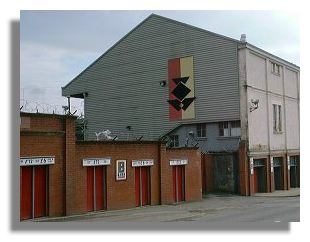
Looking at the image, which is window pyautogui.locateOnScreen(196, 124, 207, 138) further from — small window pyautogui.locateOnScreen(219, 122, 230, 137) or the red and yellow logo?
small window pyautogui.locateOnScreen(219, 122, 230, 137)

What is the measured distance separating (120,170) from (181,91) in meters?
15.6

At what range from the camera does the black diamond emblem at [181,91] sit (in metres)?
36.9

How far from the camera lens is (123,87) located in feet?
131

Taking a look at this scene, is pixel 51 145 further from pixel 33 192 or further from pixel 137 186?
pixel 137 186

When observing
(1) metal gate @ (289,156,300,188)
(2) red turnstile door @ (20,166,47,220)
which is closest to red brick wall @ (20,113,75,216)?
(2) red turnstile door @ (20,166,47,220)

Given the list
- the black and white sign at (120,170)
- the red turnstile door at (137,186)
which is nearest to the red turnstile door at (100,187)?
the black and white sign at (120,170)

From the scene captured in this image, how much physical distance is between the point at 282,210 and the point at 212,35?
55.0ft

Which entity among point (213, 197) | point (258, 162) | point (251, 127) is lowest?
point (213, 197)

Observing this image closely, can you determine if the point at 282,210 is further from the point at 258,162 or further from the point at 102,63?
the point at 102,63

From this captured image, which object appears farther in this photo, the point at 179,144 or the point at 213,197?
the point at 179,144

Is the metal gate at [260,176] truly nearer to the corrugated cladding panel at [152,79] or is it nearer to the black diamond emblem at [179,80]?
the corrugated cladding panel at [152,79]

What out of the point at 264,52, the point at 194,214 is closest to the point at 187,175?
the point at 194,214

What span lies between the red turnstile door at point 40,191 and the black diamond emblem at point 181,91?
1927cm
